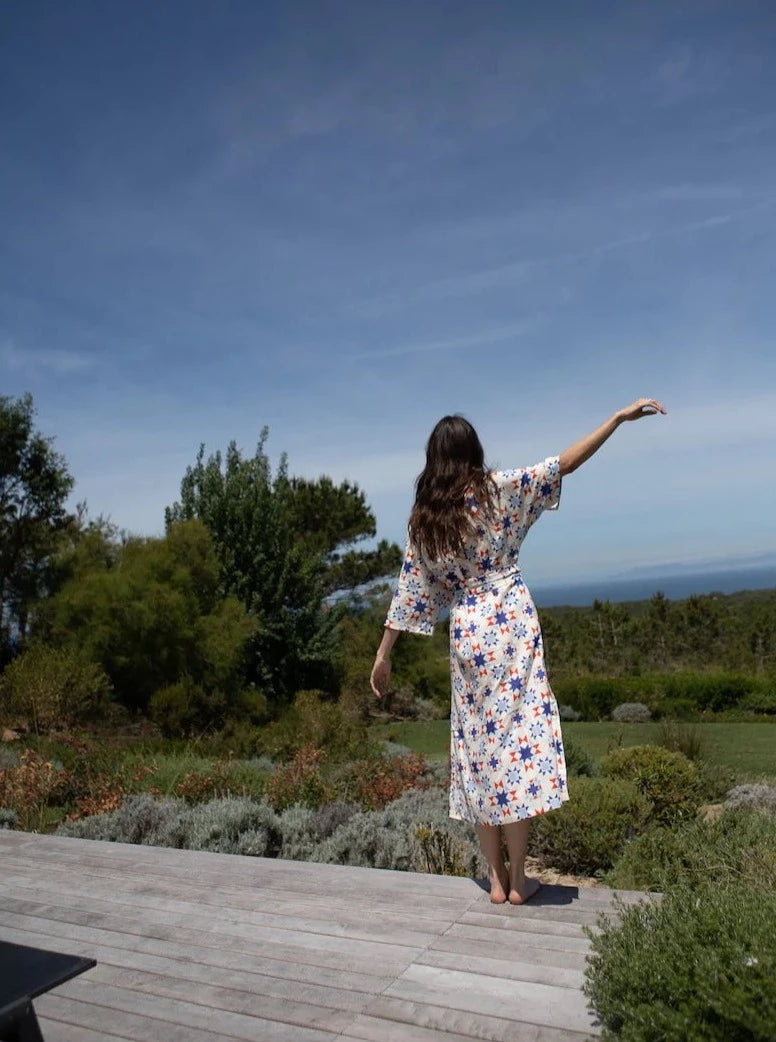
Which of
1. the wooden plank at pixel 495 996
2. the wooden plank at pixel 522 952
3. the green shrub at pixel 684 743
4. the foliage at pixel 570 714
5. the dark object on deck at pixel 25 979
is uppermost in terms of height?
the dark object on deck at pixel 25 979

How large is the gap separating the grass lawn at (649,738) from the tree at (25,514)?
7420mm

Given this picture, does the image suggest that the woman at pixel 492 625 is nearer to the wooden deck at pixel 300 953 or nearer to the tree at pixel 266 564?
the wooden deck at pixel 300 953

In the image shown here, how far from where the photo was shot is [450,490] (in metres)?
2.92

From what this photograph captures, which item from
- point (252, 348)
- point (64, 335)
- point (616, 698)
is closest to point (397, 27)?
point (252, 348)

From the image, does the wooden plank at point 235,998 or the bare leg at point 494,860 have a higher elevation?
the bare leg at point 494,860

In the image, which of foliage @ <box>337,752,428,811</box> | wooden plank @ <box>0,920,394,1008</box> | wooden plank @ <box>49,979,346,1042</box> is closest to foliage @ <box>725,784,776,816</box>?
foliage @ <box>337,752,428,811</box>

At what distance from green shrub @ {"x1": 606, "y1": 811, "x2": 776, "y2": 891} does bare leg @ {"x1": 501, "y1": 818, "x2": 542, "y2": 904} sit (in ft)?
2.00

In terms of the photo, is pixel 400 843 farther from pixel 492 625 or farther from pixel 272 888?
pixel 492 625

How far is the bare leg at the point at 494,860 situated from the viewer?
9.59 ft

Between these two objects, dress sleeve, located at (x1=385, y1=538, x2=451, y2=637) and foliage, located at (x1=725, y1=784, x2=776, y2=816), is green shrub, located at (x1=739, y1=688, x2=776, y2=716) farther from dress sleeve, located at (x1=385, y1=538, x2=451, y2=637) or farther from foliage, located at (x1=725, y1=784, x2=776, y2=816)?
dress sleeve, located at (x1=385, y1=538, x2=451, y2=637)

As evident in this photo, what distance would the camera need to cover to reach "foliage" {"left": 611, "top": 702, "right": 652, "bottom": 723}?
1683cm

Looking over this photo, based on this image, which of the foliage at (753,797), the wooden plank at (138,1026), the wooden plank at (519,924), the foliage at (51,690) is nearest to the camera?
the wooden plank at (138,1026)

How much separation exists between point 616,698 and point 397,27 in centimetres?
1391

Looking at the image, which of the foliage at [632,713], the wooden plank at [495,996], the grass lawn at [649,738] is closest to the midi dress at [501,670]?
the wooden plank at [495,996]
